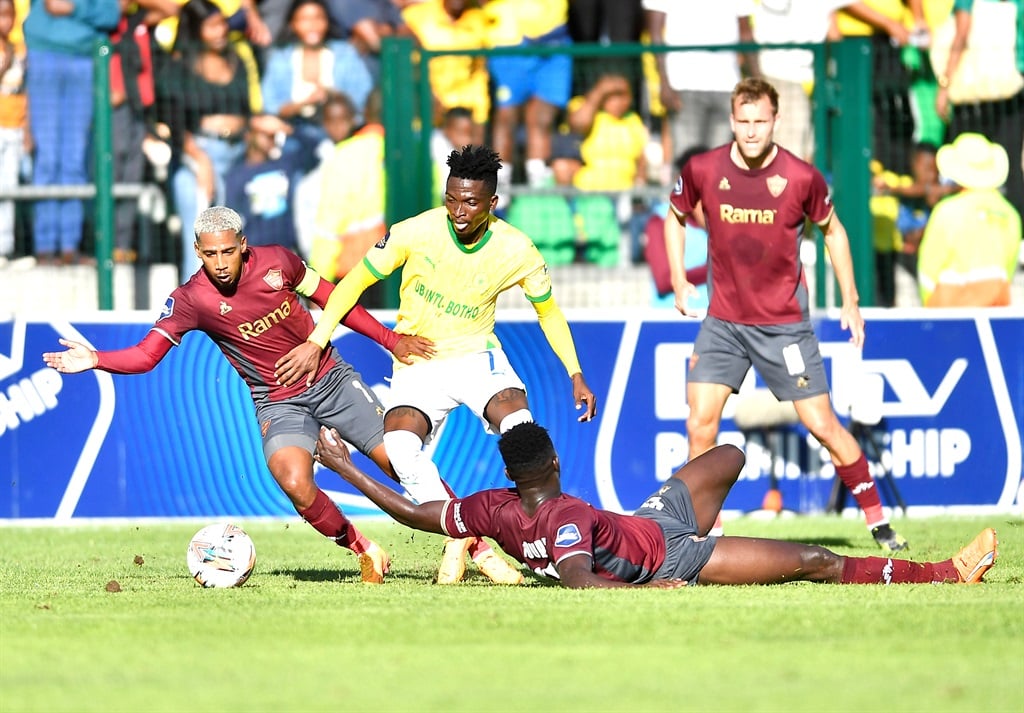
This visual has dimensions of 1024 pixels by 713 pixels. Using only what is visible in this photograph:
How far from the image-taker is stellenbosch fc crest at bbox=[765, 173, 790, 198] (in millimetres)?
10070

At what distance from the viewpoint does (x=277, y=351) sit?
9.26 m

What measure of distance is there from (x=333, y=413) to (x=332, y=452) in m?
0.82

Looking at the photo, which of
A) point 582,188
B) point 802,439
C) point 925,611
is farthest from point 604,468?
point 925,611

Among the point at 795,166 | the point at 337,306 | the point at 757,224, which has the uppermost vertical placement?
the point at 795,166

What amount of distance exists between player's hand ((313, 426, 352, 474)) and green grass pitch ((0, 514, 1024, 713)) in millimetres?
609

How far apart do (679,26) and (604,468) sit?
4644 mm

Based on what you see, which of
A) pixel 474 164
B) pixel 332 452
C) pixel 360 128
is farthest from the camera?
pixel 360 128

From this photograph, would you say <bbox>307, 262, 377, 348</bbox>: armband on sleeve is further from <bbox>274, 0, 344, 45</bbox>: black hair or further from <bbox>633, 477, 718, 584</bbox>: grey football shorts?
<bbox>274, 0, 344, 45</bbox>: black hair

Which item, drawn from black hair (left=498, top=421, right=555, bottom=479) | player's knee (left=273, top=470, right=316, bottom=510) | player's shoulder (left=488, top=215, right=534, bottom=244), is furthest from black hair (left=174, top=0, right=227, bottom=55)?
black hair (left=498, top=421, right=555, bottom=479)

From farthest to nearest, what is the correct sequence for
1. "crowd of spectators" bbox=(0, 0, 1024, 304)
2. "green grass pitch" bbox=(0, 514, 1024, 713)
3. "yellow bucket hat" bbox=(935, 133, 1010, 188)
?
"yellow bucket hat" bbox=(935, 133, 1010, 188)
"crowd of spectators" bbox=(0, 0, 1024, 304)
"green grass pitch" bbox=(0, 514, 1024, 713)

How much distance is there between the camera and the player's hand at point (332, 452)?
8476 millimetres

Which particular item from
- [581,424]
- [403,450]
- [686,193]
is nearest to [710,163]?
[686,193]

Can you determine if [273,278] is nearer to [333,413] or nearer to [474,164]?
[333,413]

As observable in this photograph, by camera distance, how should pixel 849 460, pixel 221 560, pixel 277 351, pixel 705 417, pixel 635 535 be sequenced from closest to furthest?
pixel 635 535
pixel 221 560
pixel 277 351
pixel 705 417
pixel 849 460
